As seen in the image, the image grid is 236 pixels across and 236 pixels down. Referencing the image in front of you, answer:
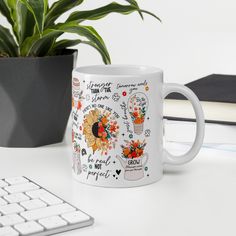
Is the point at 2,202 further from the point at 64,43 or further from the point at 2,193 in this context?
the point at 64,43

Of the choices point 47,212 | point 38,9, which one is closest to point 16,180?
point 47,212

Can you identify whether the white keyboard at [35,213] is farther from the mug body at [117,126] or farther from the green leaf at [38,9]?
the green leaf at [38,9]

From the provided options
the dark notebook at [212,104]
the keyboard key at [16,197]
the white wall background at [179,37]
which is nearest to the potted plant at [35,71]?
the dark notebook at [212,104]

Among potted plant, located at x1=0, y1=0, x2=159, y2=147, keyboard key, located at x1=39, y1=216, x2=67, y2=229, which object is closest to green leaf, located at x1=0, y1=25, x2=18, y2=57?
potted plant, located at x1=0, y1=0, x2=159, y2=147

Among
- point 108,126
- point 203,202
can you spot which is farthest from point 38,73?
A: point 203,202

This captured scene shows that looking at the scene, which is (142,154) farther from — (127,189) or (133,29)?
(133,29)

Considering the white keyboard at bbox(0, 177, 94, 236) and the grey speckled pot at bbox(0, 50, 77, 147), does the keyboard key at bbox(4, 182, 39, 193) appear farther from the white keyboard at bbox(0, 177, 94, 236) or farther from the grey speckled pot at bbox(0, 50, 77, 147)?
the grey speckled pot at bbox(0, 50, 77, 147)

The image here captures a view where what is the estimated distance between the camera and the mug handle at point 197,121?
0.74 metres

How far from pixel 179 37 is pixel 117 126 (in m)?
0.65

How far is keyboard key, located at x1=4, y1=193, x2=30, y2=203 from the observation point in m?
0.66

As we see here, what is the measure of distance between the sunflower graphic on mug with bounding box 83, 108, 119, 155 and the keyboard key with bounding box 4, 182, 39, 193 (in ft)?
0.27

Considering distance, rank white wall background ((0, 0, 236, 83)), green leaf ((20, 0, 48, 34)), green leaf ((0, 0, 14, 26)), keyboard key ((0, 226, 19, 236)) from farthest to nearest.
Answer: white wall background ((0, 0, 236, 83)) < green leaf ((0, 0, 14, 26)) < green leaf ((20, 0, 48, 34)) < keyboard key ((0, 226, 19, 236))

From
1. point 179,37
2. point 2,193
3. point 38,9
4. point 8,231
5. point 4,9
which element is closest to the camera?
point 8,231

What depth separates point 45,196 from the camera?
67cm
